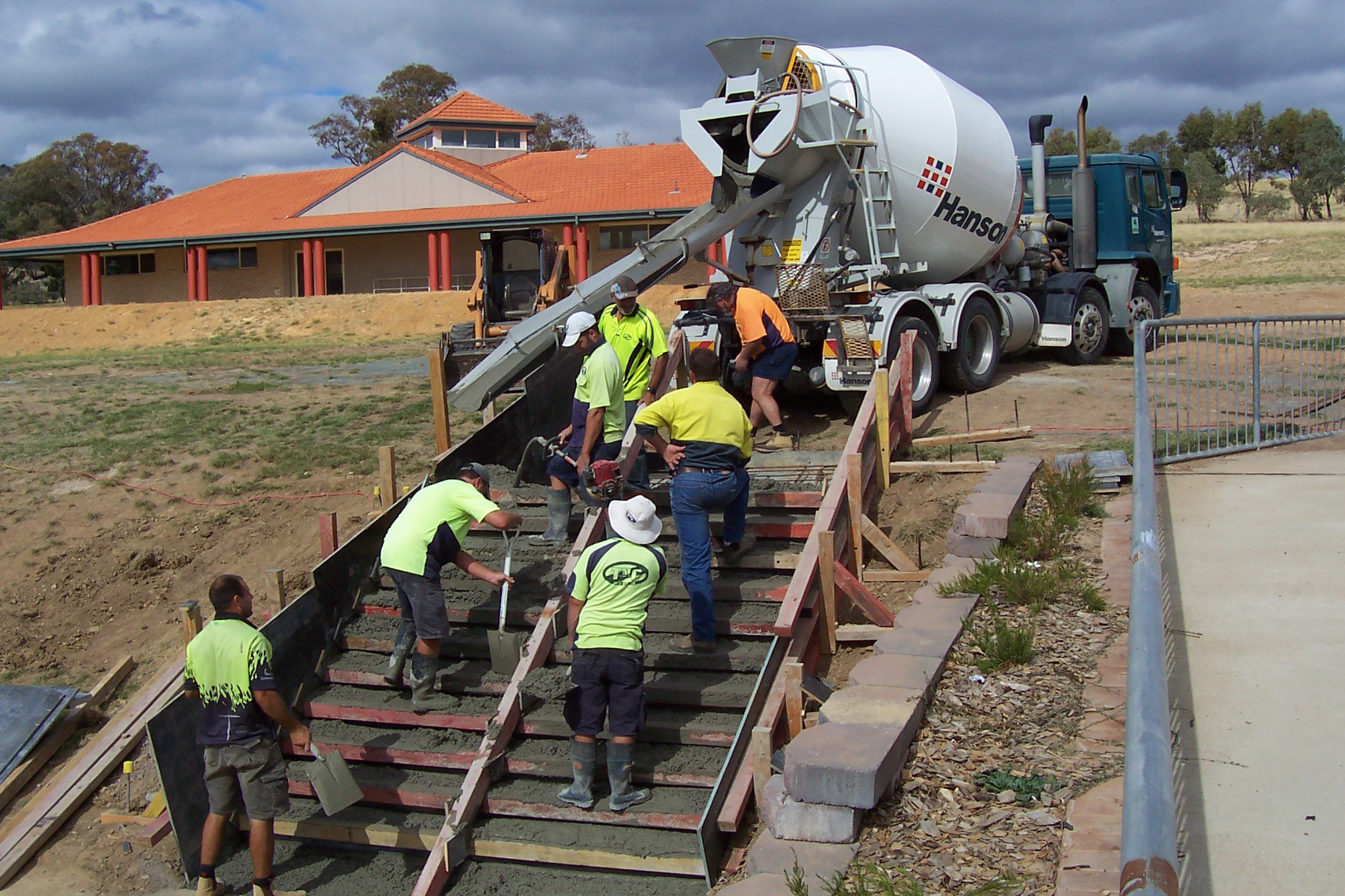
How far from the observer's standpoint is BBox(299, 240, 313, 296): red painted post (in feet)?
109

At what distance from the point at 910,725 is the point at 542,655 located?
307 centimetres

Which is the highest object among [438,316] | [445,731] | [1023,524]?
[438,316]

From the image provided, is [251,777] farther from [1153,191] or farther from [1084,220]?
[1153,191]

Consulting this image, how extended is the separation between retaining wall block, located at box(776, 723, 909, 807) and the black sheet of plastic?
22.4 ft

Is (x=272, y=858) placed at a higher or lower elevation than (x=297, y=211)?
lower

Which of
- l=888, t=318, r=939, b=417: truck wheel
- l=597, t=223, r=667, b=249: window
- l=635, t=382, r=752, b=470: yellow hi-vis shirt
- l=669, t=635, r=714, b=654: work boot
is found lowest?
l=669, t=635, r=714, b=654: work boot

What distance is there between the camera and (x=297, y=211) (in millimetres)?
34156

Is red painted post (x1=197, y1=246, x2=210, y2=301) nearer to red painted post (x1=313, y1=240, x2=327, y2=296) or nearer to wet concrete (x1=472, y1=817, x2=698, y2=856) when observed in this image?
red painted post (x1=313, y1=240, x2=327, y2=296)

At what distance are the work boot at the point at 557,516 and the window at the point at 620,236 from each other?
966 inches

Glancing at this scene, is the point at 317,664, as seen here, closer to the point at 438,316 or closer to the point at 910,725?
the point at 910,725

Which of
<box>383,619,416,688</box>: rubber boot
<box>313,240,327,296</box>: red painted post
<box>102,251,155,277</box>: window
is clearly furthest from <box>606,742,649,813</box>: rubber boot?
<box>102,251,155,277</box>: window

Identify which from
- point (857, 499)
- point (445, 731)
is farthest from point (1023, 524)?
point (445, 731)

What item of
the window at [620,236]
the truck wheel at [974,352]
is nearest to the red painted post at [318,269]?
the window at [620,236]

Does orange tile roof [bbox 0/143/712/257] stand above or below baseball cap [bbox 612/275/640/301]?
above
